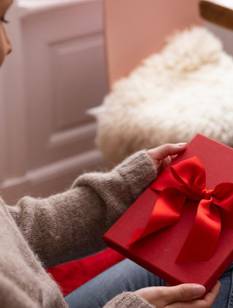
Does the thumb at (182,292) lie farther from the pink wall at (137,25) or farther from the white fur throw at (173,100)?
the pink wall at (137,25)

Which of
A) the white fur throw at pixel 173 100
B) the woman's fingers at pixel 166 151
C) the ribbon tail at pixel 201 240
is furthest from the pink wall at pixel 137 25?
the ribbon tail at pixel 201 240

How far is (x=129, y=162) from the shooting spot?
Answer: 100 centimetres

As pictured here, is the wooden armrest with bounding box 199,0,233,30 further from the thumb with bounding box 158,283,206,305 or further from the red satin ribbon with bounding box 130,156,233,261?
the thumb with bounding box 158,283,206,305

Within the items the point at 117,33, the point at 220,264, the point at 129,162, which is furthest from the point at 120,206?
the point at 117,33

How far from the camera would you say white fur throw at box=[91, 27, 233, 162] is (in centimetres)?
143

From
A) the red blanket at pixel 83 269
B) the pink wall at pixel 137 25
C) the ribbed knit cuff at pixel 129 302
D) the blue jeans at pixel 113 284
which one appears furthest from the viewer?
the pink wall at pixel 137 25

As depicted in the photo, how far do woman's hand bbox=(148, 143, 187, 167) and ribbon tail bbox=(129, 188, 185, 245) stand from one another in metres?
0.09

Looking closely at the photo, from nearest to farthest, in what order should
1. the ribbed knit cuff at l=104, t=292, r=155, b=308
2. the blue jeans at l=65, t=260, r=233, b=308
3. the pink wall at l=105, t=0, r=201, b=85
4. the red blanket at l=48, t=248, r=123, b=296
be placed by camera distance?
the ribbed knit cuff at l=104, t=292, r=155, b=308, the blue jeans at l=65, t=260, r=233, b=308, the red blanket at l=48, t=248, r=123, b=296, the pink wall at l=105, t=0, r=201, b=85

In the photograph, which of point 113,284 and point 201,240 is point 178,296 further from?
point 113,284

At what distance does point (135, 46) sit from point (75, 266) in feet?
2.32

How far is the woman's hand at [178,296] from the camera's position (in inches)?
31.5

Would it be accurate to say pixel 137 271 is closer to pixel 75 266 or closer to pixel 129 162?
pixel 129 162

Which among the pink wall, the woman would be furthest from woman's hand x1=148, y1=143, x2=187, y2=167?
the pink wall

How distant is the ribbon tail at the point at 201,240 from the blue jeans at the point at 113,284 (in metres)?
0.12
